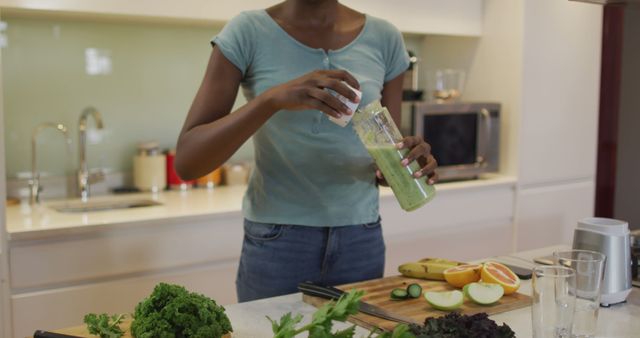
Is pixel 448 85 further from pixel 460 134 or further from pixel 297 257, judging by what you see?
pixel 297 257

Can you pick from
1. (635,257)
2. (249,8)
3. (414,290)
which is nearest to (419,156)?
(414,290)

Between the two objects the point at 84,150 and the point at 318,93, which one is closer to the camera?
the point at 318,93

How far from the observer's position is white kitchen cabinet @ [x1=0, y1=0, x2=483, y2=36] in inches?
84.7

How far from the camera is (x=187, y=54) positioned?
2768 millimetres

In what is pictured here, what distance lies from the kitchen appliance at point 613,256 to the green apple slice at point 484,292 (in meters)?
0.19

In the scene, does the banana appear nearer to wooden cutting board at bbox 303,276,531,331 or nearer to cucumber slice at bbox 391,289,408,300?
wooden cutting board at bbox 303,276,531,331

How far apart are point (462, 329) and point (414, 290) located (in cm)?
37

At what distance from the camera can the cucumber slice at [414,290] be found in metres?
1.32

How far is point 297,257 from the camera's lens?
1.45 meters

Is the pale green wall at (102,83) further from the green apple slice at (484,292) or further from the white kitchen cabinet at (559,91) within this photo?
the green apple slice at (484,292)

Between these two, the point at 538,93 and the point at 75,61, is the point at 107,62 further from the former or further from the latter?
the point at 538,93

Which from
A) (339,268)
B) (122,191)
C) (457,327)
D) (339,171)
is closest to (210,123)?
(339,171)

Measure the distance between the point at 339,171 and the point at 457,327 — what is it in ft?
1.91

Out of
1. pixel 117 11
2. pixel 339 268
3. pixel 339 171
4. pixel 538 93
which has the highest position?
pixel 117 11
